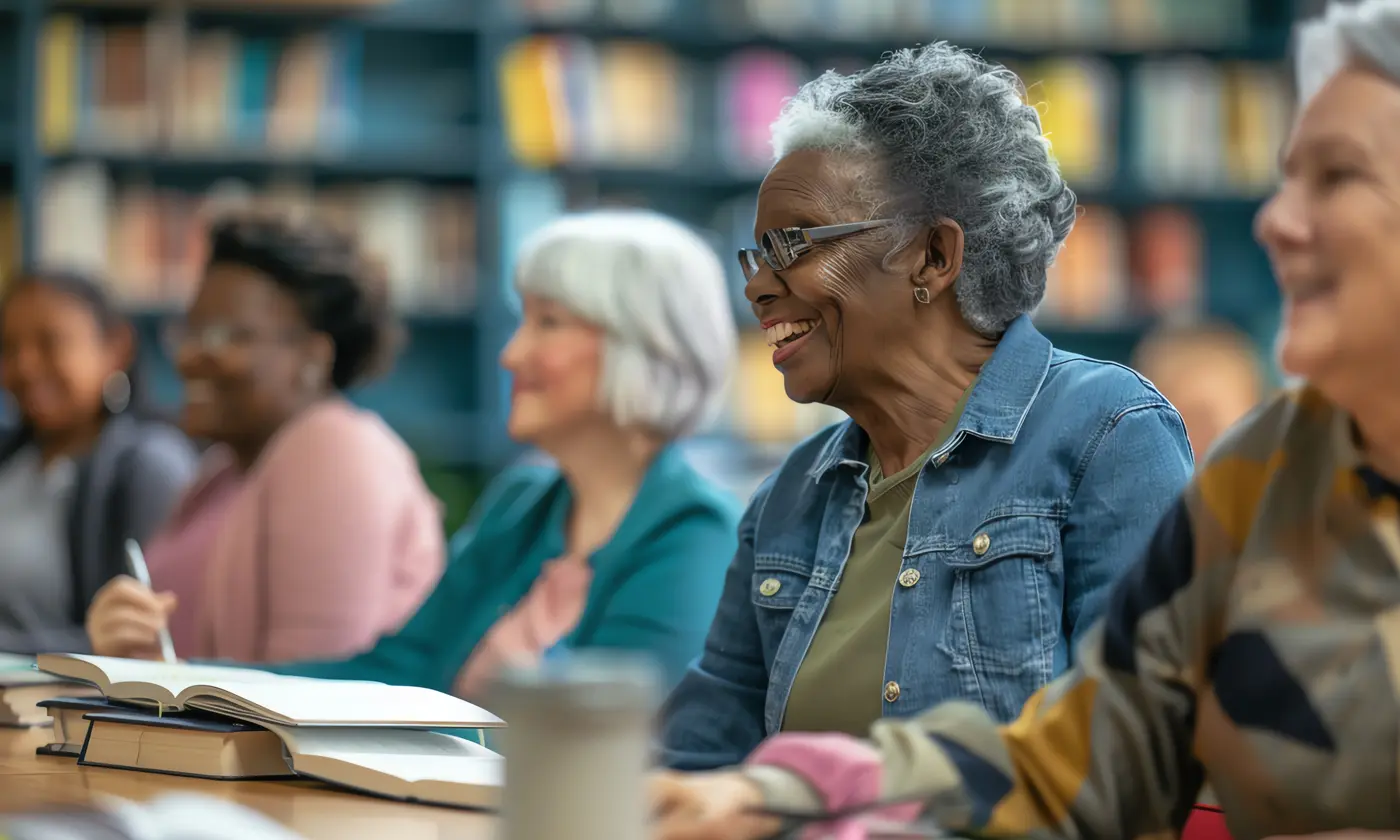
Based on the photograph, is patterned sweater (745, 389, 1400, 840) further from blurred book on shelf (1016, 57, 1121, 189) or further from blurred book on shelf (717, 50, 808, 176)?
blurred book on shelf (1016, 57, 1121, 189)

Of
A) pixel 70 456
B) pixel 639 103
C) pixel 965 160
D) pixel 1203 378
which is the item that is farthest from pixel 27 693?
pixel 639 103

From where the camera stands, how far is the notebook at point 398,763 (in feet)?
3.72

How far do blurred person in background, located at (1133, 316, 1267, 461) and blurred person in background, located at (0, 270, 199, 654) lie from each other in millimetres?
1966

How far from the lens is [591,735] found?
657mm

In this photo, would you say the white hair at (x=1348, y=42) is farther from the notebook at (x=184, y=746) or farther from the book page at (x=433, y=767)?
the notebook at (x=184, y=746)

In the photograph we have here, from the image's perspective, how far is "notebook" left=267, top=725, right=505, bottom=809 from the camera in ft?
3.72

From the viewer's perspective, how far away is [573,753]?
2.16ft

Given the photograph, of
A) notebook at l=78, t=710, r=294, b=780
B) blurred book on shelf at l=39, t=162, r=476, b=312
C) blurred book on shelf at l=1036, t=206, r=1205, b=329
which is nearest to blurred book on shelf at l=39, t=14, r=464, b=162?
blurred book on shelf at l=39, t=162, r=476, b=312

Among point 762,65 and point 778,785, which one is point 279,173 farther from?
point 778,785

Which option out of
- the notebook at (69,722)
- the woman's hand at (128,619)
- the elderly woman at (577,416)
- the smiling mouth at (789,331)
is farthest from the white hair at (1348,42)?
the woman's hand at (128,619)

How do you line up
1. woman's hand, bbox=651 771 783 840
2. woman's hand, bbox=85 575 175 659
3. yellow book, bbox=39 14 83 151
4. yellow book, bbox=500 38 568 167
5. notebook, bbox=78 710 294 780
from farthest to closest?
yellow book, bbox=500 38 568 167 → yellow book, bbox=39 14 83 151 → woman's hand, bbox=85 575 175 659 → notebook, bbox=78 710 294 780 → woman's hand, bbox=651 771 783 840

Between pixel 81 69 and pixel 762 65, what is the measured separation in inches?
77.1

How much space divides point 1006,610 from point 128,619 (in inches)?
42.5

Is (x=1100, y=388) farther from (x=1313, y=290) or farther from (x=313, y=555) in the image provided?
(x=313, y=555)
